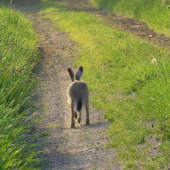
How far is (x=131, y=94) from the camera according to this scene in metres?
8.99

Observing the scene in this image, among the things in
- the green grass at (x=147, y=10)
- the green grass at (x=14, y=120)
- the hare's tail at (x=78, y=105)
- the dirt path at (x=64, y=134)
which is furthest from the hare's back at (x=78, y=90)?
the green grass at (x=147, y=10)

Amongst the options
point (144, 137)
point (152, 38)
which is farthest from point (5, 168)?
point (152, 38)

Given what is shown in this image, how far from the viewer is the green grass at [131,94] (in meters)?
6.26

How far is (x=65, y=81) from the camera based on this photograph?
1087 centimetres

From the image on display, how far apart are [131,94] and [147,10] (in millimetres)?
11227

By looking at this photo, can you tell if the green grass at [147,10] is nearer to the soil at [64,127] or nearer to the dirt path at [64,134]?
the soil at [64,127]

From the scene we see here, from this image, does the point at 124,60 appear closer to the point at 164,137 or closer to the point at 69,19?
the point at 164,137

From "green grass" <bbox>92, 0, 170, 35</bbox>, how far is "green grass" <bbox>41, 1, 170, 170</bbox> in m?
2.94

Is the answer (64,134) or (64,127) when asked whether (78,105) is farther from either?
(64,134)

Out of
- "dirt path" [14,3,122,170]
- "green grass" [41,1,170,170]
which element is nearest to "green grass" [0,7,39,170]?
"dirt path" [14,3,122,170]

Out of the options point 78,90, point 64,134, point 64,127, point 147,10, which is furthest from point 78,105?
point 147,10

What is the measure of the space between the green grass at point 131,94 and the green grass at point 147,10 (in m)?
2.94

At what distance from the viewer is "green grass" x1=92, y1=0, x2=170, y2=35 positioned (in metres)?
17.0

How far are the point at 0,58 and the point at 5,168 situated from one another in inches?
119
